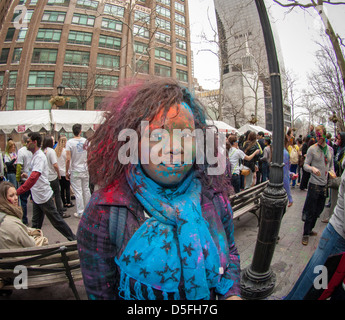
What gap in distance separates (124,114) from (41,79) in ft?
112

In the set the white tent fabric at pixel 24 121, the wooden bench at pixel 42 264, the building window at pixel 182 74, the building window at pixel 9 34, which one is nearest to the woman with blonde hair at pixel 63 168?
the white tent fabric at pixel 24 121

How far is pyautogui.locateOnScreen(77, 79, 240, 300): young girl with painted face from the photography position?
3.13 ft

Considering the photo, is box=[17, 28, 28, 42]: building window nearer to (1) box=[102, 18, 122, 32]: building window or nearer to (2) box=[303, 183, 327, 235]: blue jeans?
(1) box=[102, 18, 122, 32]: building window

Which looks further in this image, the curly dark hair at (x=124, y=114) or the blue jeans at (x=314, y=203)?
the blue jeans at (x=314, y=203)

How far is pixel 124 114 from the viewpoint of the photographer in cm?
108

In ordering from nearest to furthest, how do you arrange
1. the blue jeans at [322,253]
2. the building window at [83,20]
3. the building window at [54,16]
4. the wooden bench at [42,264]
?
1. the blue jeans at [322,253]
2. the wooden bench at [42,264]
3. the building window at [54,16]
4. the building window at [83,20]

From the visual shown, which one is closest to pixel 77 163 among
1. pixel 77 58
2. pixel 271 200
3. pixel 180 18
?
pixel 271 200

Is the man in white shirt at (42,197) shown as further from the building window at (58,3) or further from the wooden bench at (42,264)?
the building window at (58,3)

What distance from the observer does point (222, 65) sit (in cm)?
1569

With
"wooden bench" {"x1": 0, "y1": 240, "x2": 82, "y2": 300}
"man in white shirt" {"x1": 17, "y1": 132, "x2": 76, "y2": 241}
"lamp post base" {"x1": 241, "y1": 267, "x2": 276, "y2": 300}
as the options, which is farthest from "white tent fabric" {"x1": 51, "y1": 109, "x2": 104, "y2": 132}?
"lamp post base" {"x1": 241, "y1": 267, "x2": 276, "y2": 300}

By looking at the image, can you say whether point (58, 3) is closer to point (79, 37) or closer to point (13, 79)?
point (79, 37)

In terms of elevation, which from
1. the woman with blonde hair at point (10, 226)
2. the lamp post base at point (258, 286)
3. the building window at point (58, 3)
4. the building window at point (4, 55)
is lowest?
the lamp post base at point (258, 286)

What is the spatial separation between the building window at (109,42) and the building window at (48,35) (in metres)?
5.59

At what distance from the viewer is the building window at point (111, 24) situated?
30.6 m
